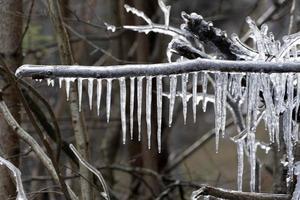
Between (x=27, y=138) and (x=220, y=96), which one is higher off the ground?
(x=220, y=96)

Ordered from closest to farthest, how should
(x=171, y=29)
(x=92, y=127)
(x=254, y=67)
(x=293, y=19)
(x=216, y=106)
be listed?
(x=254, y=67), (x=216, y=106), (x=171, y=29), (x=293, y=19), (x=92, y=127)

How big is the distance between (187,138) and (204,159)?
3.78 ft

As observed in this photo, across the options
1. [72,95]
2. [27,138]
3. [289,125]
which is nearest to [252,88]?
[289,125]

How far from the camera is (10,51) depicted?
3.82 m

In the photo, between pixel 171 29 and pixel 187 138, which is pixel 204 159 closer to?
pixel 187 138

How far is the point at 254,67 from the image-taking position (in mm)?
2213

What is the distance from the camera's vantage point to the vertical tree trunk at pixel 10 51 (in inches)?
147

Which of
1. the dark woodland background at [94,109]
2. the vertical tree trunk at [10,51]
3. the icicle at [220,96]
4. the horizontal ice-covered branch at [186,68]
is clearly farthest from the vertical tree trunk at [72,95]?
the horizontal ice-covered branch at [186,68]

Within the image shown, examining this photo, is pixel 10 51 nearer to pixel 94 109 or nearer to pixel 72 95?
pixel 72 95

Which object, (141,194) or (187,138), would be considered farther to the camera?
(187,138)

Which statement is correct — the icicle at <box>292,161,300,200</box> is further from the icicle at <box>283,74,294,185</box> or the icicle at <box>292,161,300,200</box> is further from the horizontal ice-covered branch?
the horizontal ice-covered branch

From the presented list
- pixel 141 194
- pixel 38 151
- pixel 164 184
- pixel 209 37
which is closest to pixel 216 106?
pixel 209 37

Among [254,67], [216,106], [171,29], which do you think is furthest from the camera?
[171,29]

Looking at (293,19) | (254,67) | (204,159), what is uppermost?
(293,19)
